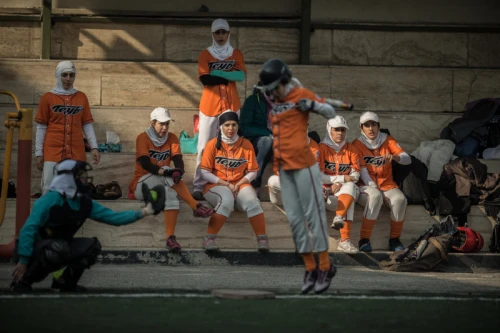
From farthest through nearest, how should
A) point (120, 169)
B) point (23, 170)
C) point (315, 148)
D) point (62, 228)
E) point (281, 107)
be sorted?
point (120, 169) → point (315, 148) → point (23, 170) → point (62, 228) → point (281, 107)

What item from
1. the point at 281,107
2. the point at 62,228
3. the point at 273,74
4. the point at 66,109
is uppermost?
the point at 273,74

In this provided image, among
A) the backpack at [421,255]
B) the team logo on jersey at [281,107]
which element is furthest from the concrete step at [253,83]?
the team logo on jersey at [281,107]

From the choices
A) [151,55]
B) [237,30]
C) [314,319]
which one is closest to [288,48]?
[237,30]

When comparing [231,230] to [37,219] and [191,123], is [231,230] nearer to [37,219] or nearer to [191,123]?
[191,123]

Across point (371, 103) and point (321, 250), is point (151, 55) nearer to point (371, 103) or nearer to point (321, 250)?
point (371, 103)

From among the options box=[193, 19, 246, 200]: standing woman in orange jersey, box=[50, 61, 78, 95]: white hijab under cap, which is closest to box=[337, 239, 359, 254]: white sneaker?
box=[193, 19, 246, 200]: standing woman in orange jersey

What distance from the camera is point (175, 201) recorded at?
41.8 ft

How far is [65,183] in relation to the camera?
31.0 ft

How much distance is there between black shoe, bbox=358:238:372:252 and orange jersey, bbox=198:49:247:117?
92.5 inches

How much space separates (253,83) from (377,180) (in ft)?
10.5

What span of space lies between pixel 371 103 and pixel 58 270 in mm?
7737

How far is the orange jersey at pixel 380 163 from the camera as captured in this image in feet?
44.2

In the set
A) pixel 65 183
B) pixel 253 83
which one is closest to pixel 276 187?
pixel 253 83

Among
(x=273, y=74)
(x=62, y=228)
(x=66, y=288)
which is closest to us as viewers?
(x=273, y=74)
